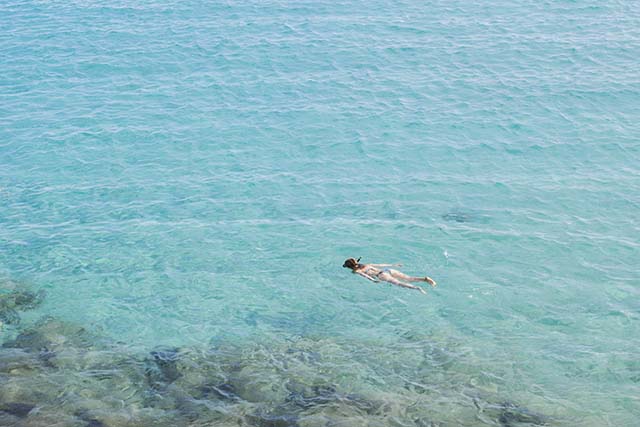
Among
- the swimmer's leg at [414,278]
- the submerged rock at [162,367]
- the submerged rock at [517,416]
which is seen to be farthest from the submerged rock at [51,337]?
the submerged rock at [517,416]

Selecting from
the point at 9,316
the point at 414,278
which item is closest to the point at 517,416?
the point at 414,278

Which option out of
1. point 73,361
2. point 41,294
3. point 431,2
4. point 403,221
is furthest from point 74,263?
point 431,2

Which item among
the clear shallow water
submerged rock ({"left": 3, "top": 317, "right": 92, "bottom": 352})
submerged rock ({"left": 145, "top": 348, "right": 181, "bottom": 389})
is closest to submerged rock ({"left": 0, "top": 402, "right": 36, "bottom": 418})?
the clear shallow water

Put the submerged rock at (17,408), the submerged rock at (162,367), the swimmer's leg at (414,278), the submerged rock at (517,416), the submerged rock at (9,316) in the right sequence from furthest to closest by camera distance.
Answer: the submerged rock at (9,316)
the submerged rock at (162,367)
the submerged rock at (517,416)
the submerged rock at (17,408)
the swimmer's leg at (414,278)

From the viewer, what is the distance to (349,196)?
3131cm

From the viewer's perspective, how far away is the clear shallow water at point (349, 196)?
2300 centimetres

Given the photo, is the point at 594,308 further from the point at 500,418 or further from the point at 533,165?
the point at 533,165

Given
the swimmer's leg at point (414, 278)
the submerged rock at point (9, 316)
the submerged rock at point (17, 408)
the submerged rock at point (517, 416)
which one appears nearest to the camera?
the swimmer's leg at point (414, 278)

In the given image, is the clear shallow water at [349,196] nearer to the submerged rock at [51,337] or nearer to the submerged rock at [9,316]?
the submerged rock at [9,316]

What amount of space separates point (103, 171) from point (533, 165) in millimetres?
19598

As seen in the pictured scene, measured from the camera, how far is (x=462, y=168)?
1294 inches

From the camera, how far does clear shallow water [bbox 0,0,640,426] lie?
23.0 m

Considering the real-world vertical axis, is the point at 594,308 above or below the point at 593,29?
below

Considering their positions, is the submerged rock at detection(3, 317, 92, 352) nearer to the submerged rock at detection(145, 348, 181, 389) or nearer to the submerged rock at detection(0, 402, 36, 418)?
the submerged rock at detection(145, 348, 181, 389)
